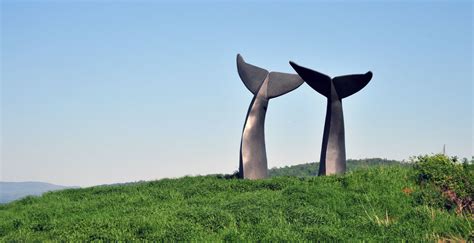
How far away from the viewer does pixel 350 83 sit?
15.6 m

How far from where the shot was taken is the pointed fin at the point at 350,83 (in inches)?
608

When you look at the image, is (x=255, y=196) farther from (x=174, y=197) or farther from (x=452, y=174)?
(x=452, y=174)

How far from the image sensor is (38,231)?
1036cm

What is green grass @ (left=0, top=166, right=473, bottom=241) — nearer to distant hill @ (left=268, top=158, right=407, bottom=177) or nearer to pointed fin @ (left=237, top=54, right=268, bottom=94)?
pointed fin @ (left=237, top=54, right=268, bottom=94)

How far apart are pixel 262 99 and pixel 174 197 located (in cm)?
479

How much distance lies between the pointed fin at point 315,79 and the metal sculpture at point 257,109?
→ 77 centimetres

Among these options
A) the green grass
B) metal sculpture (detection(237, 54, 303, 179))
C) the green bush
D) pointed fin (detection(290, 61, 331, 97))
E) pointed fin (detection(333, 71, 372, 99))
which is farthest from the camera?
metal sculpture (detection(237, 54, 303, 179))

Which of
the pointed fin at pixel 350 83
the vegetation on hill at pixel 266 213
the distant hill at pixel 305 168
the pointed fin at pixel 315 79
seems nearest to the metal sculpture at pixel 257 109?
the pointed fin at pixel 315 79

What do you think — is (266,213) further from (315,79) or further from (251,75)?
(251,75)

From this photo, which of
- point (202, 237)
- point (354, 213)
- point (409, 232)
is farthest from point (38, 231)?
point (409, 232)

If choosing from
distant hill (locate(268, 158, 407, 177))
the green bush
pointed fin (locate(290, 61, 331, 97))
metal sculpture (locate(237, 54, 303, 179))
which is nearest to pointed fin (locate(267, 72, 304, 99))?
metal sculpture (locate(237, 54, 303, 179))

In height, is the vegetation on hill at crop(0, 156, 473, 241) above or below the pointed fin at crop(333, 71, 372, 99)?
below

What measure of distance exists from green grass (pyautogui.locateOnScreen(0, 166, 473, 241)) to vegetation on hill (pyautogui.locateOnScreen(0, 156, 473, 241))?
2 centimetres

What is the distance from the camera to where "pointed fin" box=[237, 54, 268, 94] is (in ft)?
55.5
